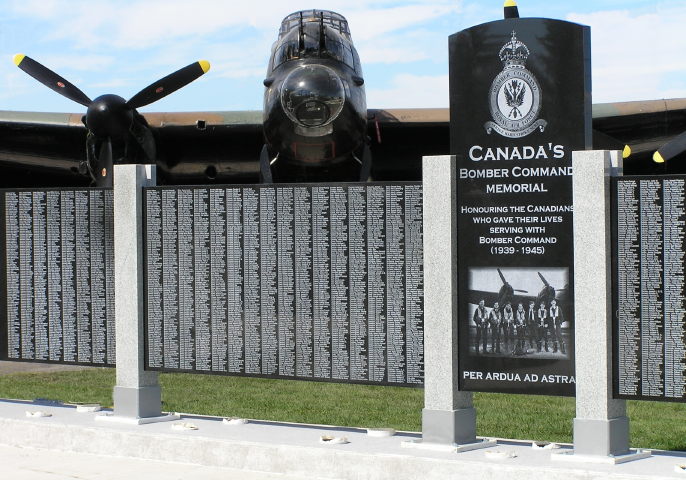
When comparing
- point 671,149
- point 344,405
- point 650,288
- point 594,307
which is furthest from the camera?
point 344,405

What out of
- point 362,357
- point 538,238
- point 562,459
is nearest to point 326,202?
point 362,357

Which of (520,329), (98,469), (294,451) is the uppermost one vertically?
(520,329)

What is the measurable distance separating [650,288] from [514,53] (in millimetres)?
1931

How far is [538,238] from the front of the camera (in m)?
7.50

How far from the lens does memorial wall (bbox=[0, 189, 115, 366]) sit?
9.70m

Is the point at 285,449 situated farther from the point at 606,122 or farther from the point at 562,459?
the point at 606,122

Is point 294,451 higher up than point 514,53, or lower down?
lower down

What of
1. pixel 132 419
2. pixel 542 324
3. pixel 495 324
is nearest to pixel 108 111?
pixel 132 419

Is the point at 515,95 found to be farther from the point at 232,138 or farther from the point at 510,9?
the point at 232,138

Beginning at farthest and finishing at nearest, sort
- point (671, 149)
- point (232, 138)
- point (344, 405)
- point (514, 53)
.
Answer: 1. point (232, 138)
2. point (344, 405)
3. point (671, 149)
4. point (514, 53)

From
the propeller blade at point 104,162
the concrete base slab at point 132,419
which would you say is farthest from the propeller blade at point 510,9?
the propeller blade at point 104,162

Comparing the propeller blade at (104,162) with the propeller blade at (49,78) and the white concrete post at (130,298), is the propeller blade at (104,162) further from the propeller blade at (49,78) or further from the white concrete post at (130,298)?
the white concrete post at (130,298)

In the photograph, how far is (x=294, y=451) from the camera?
8.04 meters

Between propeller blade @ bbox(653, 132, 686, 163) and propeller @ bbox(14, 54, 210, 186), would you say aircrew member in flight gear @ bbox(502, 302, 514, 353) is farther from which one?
propeller @ bbox(14, 54, 210, 186)
